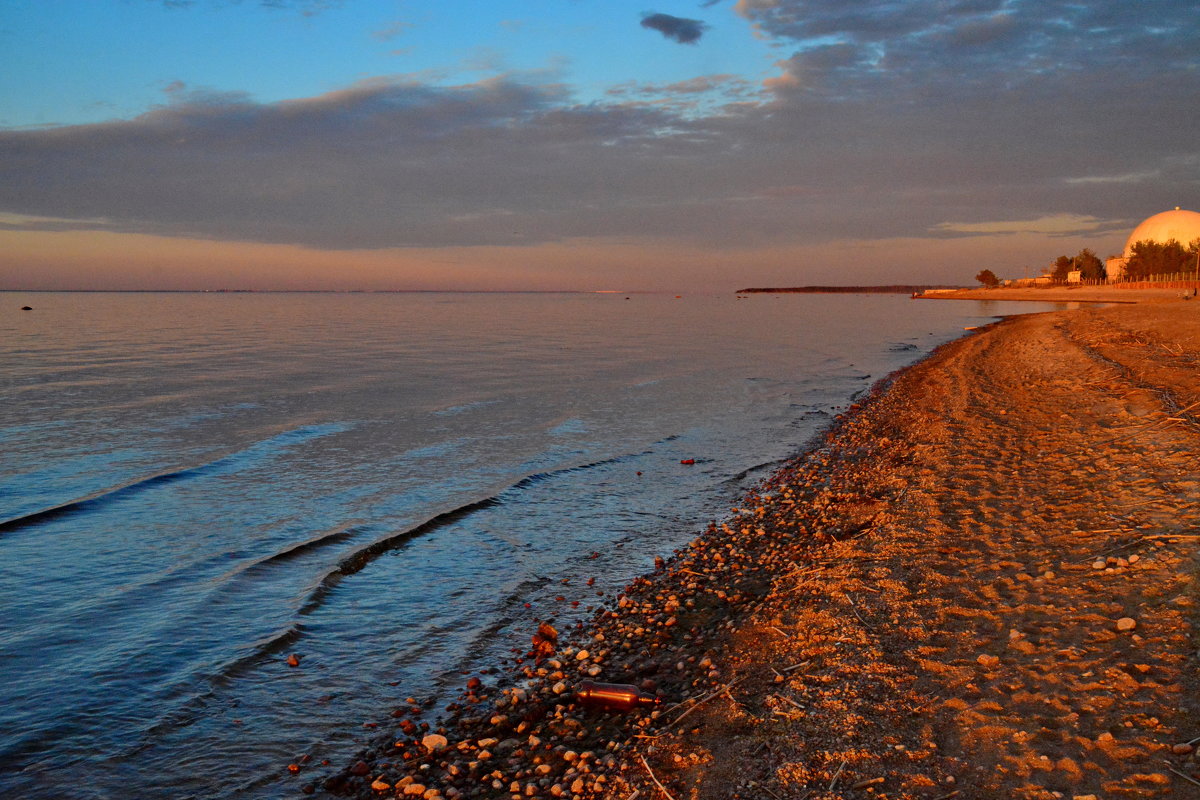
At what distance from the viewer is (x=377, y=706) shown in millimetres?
8078

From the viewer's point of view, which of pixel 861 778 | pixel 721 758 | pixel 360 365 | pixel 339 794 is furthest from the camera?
pixel 360 365

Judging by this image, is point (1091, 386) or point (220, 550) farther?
point (1091, 386)

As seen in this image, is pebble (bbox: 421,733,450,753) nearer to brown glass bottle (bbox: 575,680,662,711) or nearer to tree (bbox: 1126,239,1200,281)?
brown glass bottle (bbox: 575,680,662,711)

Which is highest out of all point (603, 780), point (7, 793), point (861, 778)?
point (861, 778)

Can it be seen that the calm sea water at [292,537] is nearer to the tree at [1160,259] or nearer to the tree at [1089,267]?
the tree at [1160,259]

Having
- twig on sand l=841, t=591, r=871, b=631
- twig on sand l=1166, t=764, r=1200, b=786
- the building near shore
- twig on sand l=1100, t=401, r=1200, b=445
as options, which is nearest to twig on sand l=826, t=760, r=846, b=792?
twig on sand l=1166, t=764, r=1200, b=786

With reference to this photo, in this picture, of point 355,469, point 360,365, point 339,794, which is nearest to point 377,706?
point 339,794

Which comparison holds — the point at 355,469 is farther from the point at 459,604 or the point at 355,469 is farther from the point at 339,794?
the point at 339,794

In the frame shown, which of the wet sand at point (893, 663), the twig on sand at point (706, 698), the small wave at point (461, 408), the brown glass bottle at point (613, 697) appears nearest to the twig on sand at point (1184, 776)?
the wet sand at point (893, 663)

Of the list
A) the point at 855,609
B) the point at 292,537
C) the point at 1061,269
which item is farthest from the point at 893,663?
the point at 1061,269

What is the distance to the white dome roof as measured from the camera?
127 m

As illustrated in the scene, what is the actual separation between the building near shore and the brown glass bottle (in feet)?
495

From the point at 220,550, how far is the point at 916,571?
1162cm

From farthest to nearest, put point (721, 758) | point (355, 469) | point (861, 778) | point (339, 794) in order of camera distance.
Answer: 1. point (355, 469)
2. point (339, 794)
3. point (721, 758)
4. point (861, 778)
